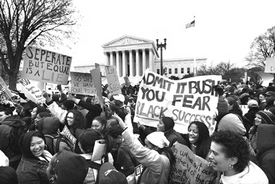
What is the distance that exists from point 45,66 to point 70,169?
4.25 m

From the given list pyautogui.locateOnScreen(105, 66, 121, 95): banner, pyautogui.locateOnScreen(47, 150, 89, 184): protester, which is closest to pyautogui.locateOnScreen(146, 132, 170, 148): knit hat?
pyautogui.locateOnScreen(47, 150, 89, 184): protester

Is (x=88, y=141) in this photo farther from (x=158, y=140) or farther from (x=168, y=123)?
(x=168, y=123)

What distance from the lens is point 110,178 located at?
180 cm

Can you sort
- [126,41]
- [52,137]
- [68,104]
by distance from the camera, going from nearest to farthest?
[52,137]
[68,104]
[126,41]

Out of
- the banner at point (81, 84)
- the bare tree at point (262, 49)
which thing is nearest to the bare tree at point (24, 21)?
the banner at point (81, 84)

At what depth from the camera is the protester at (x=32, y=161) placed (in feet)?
8.22

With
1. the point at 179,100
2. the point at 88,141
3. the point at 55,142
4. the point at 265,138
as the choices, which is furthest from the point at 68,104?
the point at 265,138

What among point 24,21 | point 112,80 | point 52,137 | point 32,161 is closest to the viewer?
point 32,161

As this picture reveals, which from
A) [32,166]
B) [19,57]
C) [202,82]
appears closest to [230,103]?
[202,82]

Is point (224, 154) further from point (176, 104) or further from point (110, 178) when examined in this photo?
point (176, 104)

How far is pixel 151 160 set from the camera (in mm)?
2451

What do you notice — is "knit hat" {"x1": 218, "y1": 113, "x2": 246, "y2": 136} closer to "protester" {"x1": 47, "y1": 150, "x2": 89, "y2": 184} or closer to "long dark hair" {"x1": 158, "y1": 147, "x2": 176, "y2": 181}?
"long dark hair" {"x1": 158, "y1": 147, "x2": 176, "y2": 181}

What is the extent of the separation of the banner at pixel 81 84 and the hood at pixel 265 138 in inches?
179

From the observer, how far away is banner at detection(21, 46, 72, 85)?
5562mm
